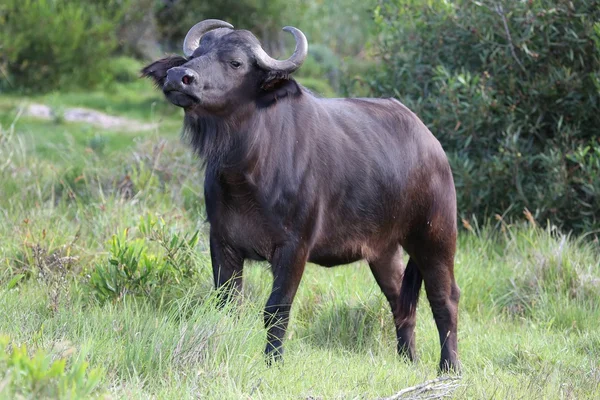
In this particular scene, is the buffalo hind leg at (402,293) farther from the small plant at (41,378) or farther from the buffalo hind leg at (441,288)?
the small plant at (41,378)

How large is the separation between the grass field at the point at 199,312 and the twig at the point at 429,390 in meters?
0.13

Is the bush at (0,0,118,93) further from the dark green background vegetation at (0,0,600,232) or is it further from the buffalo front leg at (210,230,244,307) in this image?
the buffalo front leg at (210,230,244,307)

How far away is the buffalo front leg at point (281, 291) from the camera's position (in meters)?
4.89

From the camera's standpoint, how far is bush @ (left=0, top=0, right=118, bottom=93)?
16.2 meters

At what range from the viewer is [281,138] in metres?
4.98

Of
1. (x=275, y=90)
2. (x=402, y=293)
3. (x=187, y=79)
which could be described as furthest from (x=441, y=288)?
(x=187, y=79)

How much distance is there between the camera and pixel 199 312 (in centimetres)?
472

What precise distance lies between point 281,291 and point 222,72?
4.04 ft

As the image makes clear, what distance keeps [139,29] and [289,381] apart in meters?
16.7

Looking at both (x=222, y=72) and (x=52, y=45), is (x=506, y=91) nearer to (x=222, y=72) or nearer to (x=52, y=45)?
(x=222, y=72)

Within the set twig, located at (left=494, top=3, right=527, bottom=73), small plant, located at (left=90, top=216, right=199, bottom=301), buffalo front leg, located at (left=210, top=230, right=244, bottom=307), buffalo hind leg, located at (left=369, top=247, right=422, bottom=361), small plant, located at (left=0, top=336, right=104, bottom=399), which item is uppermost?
twig, located at (left=494, top=3, right=527, bottom=73)

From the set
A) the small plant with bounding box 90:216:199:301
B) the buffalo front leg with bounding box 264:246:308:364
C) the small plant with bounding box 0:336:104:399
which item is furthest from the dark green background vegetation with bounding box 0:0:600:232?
the small plant with bounding box 0:336:104:399

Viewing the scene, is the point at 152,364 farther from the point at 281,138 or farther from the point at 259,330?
the point at 281,138

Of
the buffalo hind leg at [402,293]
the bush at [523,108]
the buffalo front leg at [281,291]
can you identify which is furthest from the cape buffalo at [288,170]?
the bush at [523,108]
